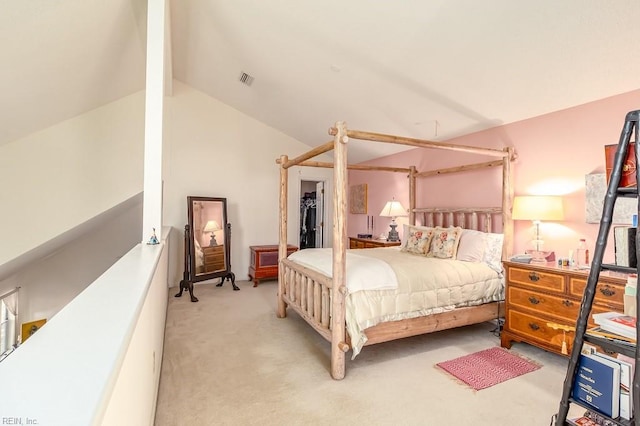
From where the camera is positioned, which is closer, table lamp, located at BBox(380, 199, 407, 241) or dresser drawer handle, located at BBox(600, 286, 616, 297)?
dresser drawer handle, located at BBox(600, 286, 616, 297)

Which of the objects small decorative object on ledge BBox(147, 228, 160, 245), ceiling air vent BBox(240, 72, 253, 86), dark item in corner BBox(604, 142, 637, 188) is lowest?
small decorative object on ledge BBox(147, 228, 160, 245)

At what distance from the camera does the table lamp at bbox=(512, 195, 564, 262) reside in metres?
2.93

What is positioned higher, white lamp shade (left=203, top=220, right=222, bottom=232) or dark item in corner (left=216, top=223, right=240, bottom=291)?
white lamp shade (left=203, top=220, right=222, bottom=232)

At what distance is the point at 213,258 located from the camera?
5043mm

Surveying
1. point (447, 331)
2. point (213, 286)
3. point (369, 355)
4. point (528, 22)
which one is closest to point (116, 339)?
point (369, 355)

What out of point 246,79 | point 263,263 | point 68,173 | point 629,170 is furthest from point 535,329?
point 68,173

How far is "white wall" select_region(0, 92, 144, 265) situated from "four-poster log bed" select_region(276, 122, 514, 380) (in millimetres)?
2740

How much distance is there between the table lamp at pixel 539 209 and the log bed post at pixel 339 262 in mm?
1807

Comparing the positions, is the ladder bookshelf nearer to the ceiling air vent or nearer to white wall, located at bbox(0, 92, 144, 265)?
the ceiling air vent

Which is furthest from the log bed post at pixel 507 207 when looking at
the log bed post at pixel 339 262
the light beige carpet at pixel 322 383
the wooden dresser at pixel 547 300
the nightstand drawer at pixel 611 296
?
the log bed post at pixel 339 262

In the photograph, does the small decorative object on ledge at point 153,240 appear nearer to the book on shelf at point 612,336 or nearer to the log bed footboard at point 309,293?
the log bed footboard at point 309,293

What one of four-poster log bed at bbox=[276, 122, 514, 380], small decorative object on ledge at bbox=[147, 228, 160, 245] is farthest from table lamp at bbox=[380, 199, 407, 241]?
small decorative object on ledge at bbox=[147, 228, 160, 245]

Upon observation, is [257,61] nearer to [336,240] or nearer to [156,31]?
[156,31]

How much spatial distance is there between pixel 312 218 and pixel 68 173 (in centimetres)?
455
